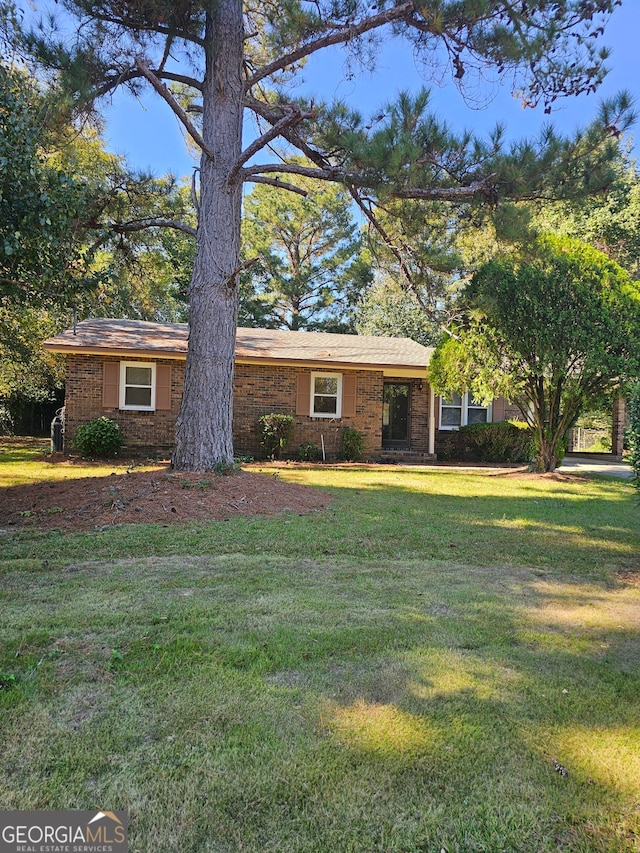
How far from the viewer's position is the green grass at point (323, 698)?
171 cm

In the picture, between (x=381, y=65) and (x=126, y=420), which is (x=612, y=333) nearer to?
(x=381, y=65)

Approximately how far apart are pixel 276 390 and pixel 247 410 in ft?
3.20

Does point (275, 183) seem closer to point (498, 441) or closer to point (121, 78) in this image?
point (121, 78)

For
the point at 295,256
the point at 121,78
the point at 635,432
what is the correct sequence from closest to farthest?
1. the point at 635,432
2. the point at 121,78
3. the point at 295,256

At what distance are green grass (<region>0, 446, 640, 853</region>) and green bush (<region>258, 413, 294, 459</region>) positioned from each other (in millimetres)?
8797

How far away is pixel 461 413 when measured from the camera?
16953 millimetres

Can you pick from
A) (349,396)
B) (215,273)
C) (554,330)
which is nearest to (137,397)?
(349,396)

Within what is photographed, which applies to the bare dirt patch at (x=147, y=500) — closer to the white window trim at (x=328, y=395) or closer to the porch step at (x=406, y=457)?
the white window trim at (x=328, y=395)

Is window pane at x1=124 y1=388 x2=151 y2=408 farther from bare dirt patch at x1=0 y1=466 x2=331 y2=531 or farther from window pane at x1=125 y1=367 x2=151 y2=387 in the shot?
bare dirt patch at x1=0 y1=466 x2=331 y2=531

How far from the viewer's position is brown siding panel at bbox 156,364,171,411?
→ 1368cm

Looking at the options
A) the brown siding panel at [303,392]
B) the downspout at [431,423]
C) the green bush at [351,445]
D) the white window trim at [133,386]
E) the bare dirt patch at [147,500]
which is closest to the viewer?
the bare dirt patch at [147,500]

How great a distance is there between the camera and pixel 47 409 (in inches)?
801

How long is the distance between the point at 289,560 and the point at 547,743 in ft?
9.59

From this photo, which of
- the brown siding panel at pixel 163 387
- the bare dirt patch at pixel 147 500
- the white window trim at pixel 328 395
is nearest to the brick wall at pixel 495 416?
the white window trim at pixel 328 395
